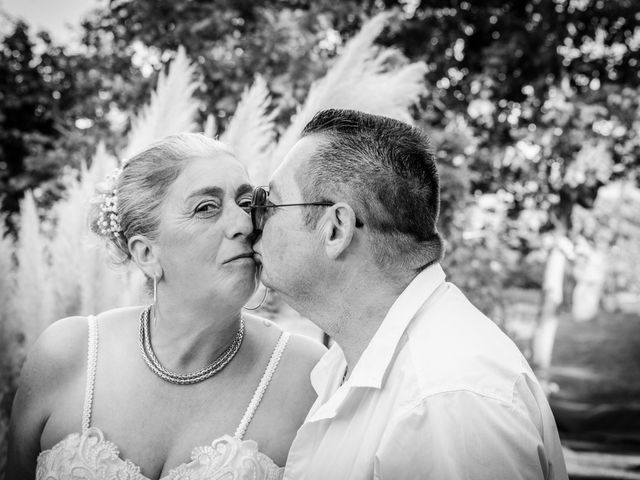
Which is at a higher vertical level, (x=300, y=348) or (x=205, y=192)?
(x=205, y=192)

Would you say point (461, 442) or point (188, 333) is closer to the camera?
point (461, 442)

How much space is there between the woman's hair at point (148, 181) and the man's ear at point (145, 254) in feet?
0.09

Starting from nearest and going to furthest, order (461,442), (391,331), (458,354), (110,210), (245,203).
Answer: (461,442) < (458,354) < (391,331) < (245,203) < (110,210)

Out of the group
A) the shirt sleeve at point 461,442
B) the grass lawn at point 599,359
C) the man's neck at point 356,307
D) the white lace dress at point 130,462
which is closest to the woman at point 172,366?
the white lace dress at point 130,462

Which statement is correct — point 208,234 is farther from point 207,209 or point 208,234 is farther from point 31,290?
point 31,290

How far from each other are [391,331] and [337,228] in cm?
37

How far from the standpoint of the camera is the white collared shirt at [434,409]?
4.33 feet

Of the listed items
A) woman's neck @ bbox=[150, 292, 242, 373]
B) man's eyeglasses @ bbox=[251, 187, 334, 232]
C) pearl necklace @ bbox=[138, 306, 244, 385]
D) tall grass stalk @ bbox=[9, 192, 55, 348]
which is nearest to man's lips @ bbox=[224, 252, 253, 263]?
man's eyeglasses @ bbox=[251, 187, 334, 232]

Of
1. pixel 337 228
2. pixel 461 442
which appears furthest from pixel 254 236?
pixel 461 442

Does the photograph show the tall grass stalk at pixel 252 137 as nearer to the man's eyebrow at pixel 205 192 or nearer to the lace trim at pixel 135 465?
the man's eyebrow at pixel 205 192

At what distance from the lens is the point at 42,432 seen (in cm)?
220

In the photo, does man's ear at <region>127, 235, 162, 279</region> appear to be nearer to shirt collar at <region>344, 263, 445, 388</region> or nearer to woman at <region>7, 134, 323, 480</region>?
woman at <region>7, 134, 323, 480</region>

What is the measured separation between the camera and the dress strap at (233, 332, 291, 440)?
215 centimetres

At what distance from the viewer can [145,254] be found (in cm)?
227
